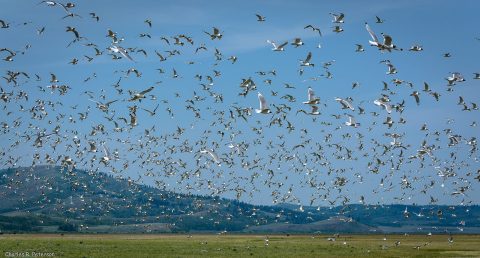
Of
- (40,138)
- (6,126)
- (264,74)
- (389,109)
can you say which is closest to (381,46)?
(389,109)

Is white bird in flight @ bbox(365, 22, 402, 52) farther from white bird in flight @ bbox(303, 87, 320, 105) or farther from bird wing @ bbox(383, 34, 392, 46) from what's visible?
white bird in flight @ bbox(303, 87, 320, 105)

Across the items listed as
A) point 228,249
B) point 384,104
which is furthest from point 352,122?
point 228,249

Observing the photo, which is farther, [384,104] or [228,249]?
[228,249]

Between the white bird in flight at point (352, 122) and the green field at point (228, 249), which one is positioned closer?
the white bird in flight at point (352, 122)

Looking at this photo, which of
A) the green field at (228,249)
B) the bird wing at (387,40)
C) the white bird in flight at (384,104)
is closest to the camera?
the bird wing at (387,40)

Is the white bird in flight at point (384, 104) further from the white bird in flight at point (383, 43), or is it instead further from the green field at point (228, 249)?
the green field at point (228, 249)

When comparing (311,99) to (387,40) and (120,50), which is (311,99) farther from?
(120,50)

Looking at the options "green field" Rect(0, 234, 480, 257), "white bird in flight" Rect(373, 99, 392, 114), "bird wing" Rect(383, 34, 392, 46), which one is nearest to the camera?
"bird wing" Rect(383, 34, 392, 46)

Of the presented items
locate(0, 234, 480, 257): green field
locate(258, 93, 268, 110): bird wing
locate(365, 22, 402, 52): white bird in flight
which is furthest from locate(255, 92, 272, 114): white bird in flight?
locate(0, 234, 480, 257): green field

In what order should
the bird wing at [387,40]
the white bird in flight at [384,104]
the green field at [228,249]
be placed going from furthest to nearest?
the green field at [228,249] → the white bird in flight at [384,104] → the bird wing at [387,40]

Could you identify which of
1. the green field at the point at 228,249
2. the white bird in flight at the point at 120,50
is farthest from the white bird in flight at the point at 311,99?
the green field at the point at 228,249

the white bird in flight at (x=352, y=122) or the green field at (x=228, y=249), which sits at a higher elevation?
the white bird in flight at (x=352, y=122)

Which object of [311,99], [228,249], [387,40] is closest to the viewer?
[387,40]

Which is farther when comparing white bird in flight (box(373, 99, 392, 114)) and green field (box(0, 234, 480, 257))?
green field (box(0, 234, 480, 257))
